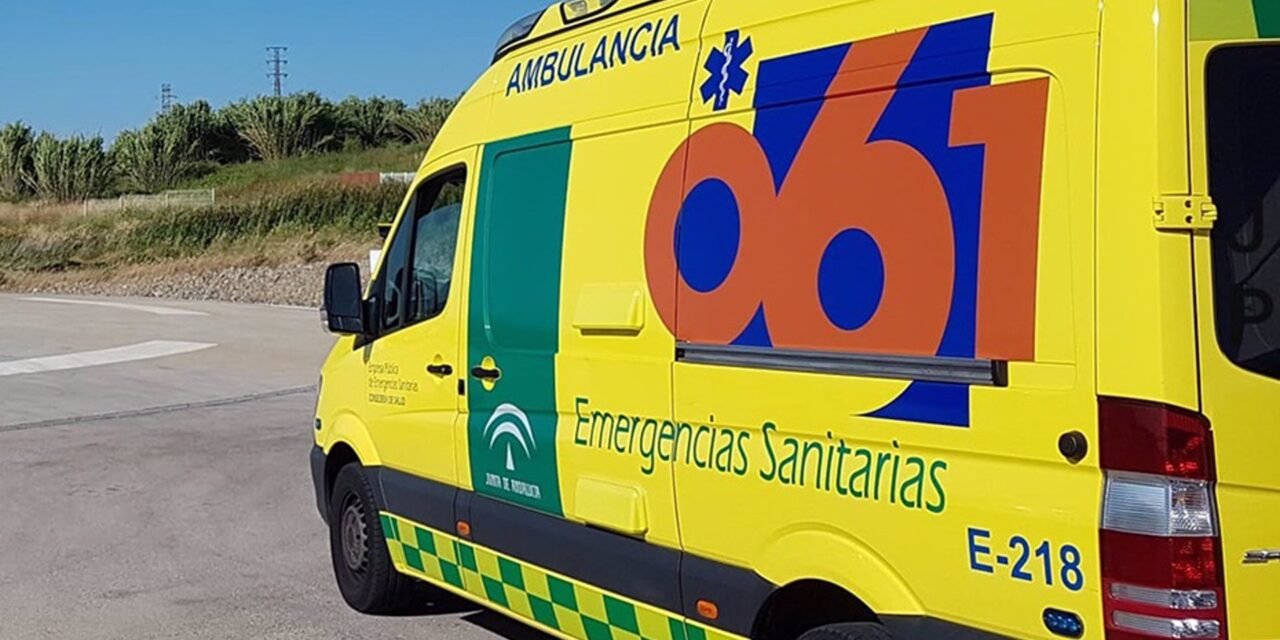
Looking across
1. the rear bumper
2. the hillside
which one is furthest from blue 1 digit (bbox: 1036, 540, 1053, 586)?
the hillside

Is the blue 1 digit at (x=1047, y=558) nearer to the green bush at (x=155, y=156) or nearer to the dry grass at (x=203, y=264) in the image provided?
the dry grass at (x=203, y=264)

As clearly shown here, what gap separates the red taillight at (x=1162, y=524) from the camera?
329 cm

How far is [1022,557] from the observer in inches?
140

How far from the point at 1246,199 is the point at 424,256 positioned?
3952 millimetres

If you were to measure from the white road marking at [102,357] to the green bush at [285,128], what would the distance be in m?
45.1

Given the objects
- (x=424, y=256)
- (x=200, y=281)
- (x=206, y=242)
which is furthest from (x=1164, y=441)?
(x=206, y=242)

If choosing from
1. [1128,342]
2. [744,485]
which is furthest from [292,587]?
[1128,342]

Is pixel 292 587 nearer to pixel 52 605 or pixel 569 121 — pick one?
pixel 52 605

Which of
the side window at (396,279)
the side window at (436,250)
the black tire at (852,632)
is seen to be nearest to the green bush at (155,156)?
the side window at (396,279)

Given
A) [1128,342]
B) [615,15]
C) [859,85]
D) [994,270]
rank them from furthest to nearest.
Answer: [615,15], [859,85], [994,270], [1128,342]

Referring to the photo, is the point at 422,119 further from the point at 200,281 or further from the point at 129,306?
the point at 129,306

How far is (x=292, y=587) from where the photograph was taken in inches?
305

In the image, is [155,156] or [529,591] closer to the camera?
[529,591]

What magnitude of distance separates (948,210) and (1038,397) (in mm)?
553
